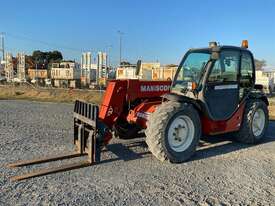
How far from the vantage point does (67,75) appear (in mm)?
41812

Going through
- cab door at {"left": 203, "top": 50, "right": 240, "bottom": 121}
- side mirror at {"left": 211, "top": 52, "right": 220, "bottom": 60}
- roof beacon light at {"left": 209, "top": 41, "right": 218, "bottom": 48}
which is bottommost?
cab door at {"left": 203, "top": 50, "right": 240, "bottom": 121}

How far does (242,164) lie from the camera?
21.2 feet

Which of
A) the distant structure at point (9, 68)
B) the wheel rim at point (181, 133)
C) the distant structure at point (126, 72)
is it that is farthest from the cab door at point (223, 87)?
the distant structure at point (9, 68)

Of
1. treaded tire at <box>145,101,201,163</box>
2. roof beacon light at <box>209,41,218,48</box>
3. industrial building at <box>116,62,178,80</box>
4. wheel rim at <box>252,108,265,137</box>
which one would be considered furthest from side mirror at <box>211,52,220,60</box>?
industrial building at <box>116,62,178,80</box>

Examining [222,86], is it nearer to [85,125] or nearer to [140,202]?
[85,125]

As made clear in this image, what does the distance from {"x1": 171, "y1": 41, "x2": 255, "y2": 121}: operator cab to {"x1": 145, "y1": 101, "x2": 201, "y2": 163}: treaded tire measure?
0.66 meters

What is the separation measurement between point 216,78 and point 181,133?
150 centimetres

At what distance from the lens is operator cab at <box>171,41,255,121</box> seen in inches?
269

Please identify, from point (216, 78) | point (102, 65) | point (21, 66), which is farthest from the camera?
point (21, 66)

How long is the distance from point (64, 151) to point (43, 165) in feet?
3.26

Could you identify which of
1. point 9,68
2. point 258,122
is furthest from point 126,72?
point 258,122

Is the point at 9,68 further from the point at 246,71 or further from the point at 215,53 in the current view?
the point at 215,53

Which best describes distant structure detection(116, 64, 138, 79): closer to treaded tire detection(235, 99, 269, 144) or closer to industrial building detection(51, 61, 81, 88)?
industrial building detection(51, 61, 81, 88)

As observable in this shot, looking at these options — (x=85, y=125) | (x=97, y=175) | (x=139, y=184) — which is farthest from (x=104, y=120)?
(x=139, y=184)
